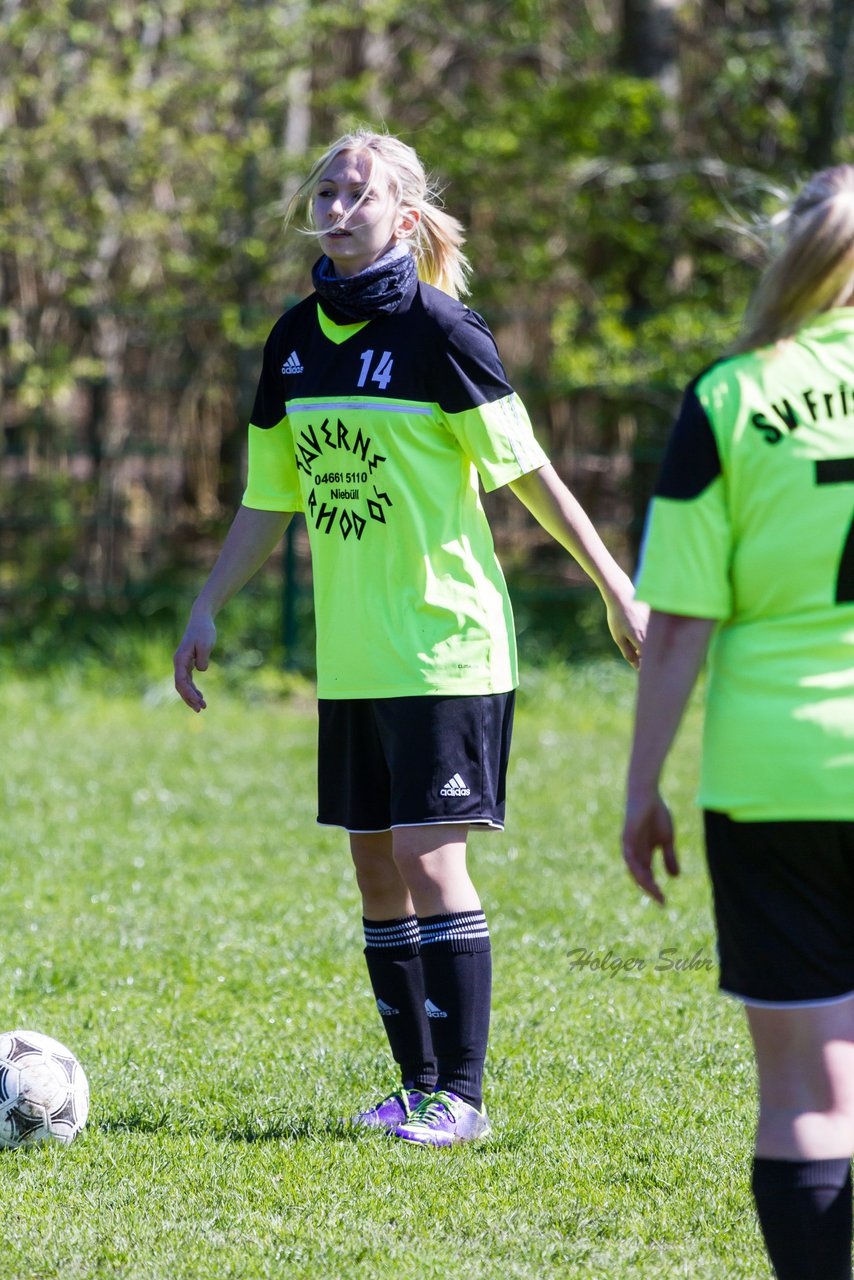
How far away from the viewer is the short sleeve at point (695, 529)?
7.19 ft

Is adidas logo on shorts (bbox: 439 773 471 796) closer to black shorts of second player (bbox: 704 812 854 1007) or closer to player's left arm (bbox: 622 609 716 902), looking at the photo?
player's left arm (bbox: 622 609 716 902)

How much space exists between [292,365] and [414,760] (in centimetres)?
94

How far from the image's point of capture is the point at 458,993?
3.40 meters

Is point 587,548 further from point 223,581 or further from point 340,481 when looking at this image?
point 223,581

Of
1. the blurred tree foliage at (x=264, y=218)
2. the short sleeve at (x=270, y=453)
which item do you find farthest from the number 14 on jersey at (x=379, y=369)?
the blurred tree foliage at (x=264, y=218)

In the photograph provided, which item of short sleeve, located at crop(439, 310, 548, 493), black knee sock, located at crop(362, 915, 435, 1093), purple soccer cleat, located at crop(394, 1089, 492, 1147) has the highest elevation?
short sleeve, located at crop(439, 310, 548, 493)

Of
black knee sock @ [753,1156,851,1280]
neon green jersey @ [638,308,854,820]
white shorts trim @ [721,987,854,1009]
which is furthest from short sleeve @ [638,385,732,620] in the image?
black knee sock @ [753,1156,851,1280]

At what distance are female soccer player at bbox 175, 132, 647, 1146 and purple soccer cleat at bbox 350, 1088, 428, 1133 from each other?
1 cm

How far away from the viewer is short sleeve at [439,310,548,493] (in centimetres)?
330

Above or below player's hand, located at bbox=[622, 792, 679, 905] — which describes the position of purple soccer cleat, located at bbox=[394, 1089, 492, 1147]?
below

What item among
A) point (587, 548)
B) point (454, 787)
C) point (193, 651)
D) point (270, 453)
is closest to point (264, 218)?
point (270, 453)

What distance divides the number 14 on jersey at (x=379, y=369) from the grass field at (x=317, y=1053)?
1666 millimetres

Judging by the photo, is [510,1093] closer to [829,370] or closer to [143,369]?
[829,370]

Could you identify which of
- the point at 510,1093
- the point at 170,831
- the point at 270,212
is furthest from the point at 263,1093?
the point at 270,212
